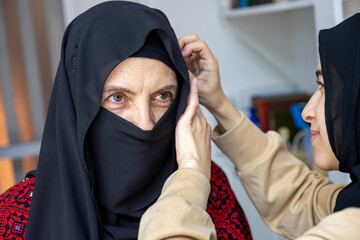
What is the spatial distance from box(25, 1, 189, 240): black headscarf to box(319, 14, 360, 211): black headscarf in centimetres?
38

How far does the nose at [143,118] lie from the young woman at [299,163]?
0.54 ft

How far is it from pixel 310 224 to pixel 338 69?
0.50 m

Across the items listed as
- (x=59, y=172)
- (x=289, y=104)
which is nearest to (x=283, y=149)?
(x=59, y=172)

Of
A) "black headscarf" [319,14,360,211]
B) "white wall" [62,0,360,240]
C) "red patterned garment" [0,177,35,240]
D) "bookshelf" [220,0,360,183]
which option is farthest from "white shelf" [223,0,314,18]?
"red patterned garment" [0,177,35,240]

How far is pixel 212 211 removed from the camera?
1.47 m

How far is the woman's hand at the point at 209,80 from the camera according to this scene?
60.1 inches

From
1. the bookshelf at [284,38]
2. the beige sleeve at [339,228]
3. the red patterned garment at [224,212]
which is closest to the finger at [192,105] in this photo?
the red patterned garment at [224,212]

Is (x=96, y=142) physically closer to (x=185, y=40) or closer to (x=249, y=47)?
(x=185, y=40)

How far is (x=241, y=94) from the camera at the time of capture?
292cm

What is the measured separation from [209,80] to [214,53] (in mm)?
1332

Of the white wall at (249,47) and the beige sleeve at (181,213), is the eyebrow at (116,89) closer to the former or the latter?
the beige sleeve at (181,213)

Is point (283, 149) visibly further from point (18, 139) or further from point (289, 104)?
point (18, 139)

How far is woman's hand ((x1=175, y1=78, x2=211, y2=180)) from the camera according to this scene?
49.4 inches

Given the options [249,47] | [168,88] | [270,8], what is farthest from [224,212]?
[249,47]
